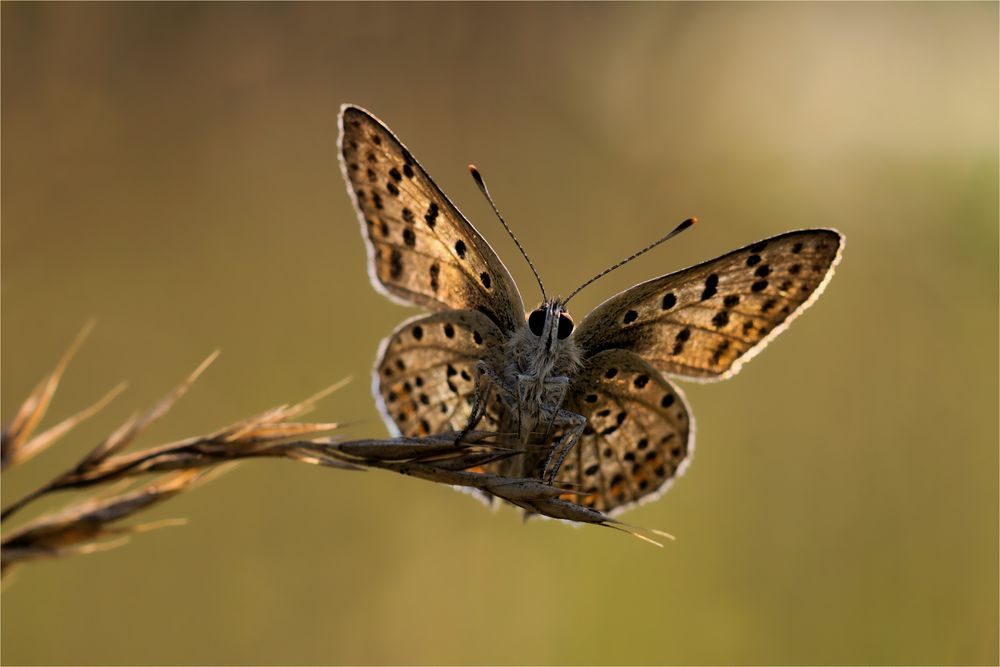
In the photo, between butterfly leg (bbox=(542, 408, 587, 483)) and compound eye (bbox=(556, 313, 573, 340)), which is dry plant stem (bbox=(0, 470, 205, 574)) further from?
compound eye (bbox=(556, 313, 573, 340))

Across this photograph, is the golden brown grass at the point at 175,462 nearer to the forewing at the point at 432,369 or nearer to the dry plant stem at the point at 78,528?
the dry plant stem at the point at 78,528

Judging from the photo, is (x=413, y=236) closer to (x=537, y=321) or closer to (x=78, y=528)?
(x=537, y=321)

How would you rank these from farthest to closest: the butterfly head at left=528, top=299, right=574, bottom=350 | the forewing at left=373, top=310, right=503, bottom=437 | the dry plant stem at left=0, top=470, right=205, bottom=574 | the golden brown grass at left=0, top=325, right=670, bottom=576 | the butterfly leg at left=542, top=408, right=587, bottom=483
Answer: the forewing at left=373, top=310, right=503, bottom=437
the butterfly head at left=528, top=299, right=574, bottom=350
the butterfly leg at left=542, top=408, right=587, bottom=483
the golden brown grass at left=0, top=325, right=670, bottom=576
the dry plant stem at left=0, top=470, right=205, bottom=574

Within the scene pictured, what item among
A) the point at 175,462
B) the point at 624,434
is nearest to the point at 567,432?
the point at 624,434

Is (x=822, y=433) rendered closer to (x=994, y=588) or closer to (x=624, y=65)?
(x=994, y=588)

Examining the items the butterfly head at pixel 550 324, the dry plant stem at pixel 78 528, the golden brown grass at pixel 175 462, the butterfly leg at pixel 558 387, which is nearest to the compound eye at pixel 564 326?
the butterfly head at pixel 550 324

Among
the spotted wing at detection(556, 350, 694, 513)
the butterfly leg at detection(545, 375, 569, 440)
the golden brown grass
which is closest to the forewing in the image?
the butterfly leg at detection(545, 375, 569, 440)
